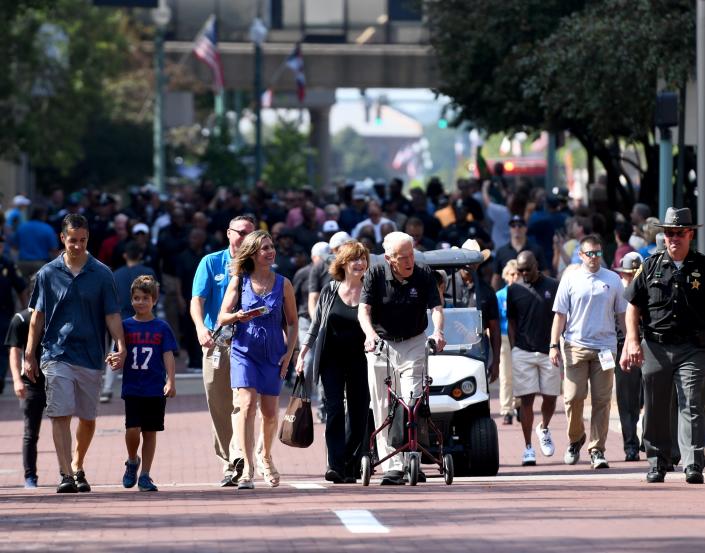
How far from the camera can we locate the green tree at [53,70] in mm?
36812

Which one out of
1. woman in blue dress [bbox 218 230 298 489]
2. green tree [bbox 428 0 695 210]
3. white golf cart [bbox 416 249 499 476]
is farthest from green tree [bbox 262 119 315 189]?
woman in blue dress [bbox 218 230 298 489]

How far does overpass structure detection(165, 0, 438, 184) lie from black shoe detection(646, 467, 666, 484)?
4415 centimetres

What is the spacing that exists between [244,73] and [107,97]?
7.88 meters

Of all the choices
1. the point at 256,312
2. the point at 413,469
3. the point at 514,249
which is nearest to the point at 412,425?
the point at 413,469

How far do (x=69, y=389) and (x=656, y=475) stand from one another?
161 inches

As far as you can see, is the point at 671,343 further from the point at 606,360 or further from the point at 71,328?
the point at 71,328

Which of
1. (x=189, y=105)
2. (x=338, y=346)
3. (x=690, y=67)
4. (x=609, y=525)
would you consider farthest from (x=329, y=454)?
(x=189, y=105)

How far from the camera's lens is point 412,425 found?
502 inches

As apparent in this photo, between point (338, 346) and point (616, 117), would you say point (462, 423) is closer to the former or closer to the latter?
point (338, 346)

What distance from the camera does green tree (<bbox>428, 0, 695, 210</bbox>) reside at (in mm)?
24234

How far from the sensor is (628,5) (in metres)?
24.9

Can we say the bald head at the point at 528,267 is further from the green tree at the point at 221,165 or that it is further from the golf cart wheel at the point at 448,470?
the green tree at the point at 221,165

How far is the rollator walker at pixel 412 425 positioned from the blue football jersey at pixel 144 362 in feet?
5.03

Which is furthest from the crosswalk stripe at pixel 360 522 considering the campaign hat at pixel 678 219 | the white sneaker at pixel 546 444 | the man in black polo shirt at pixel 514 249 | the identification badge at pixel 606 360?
the man in black polo shirt at pixel 514 249
